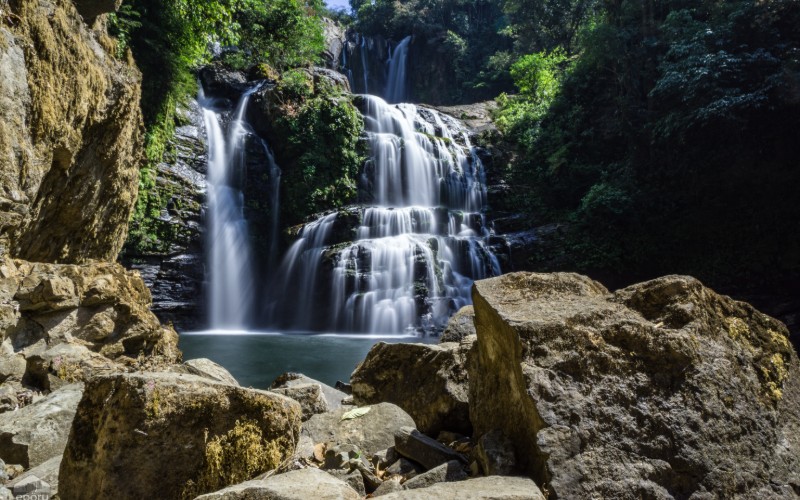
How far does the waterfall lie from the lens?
1382 inches

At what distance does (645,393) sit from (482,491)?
80cm

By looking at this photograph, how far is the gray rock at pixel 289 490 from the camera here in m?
1.67

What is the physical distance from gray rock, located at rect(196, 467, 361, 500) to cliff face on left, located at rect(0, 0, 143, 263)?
9.34 ft

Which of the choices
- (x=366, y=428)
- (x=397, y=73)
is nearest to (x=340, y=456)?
(x=366, y=428)

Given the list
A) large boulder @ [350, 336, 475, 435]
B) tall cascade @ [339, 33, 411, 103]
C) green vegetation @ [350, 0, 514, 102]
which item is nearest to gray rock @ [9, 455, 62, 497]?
large boulder @ [350, 336, 475, 435]

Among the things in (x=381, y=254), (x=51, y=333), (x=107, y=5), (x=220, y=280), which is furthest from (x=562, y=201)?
(x=51, y=333)

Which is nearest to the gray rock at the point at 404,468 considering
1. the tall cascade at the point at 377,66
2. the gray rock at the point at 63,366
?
the gray rock at the point at 63,366

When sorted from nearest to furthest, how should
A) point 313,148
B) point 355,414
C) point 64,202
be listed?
point 355,414 → point 64,202 → point 313,148

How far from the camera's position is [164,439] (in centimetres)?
202

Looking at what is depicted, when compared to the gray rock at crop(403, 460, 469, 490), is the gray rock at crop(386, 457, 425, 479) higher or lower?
lower

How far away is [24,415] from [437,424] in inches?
102

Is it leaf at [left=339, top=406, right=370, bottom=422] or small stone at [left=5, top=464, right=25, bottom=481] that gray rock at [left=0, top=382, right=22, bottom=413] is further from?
leaf at [left=339, top=406, right=370, bottom=422]

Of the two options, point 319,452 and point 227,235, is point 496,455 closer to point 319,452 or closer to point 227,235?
point 319,452

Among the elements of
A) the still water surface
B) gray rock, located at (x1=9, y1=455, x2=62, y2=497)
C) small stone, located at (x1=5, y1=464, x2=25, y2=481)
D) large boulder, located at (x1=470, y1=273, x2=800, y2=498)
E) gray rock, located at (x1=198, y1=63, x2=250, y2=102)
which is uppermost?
gray rock, located at (x1=198, y1=63, x2=250, y2=102)
